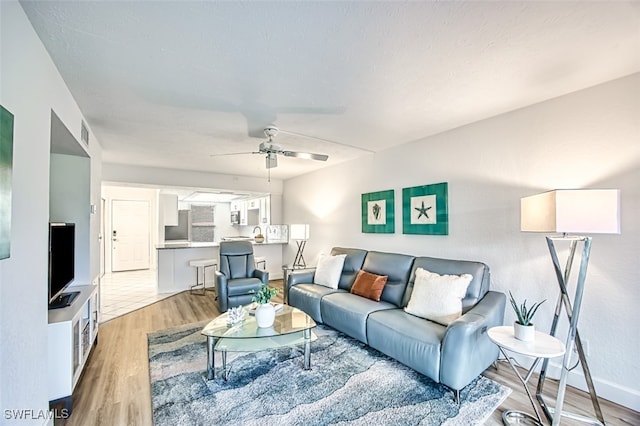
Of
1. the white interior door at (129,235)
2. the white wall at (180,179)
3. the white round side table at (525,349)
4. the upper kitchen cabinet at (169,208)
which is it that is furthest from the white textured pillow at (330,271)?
the white interior door at (129,235)

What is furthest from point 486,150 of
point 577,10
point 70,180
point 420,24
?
point 70,180

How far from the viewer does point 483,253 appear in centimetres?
302

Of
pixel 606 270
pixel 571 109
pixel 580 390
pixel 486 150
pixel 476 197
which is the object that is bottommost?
pixel 580 390

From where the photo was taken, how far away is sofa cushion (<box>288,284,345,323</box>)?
11.8ft

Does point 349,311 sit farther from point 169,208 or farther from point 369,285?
point 169,208

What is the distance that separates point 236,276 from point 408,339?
307 centimetres

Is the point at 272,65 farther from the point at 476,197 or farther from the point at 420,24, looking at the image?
the point at 476,197

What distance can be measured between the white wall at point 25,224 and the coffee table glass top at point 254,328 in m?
1.12

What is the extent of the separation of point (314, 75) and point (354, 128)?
1285mm

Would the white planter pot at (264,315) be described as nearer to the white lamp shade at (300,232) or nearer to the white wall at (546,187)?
the white wall at (546,187)

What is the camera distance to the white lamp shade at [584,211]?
69.5 inches

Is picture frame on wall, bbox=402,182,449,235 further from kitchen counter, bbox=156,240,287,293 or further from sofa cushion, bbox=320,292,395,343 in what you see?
kitchen counter, bbox=156,240,287,293

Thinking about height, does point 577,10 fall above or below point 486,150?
above

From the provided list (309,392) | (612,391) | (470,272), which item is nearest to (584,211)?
(470,272)
